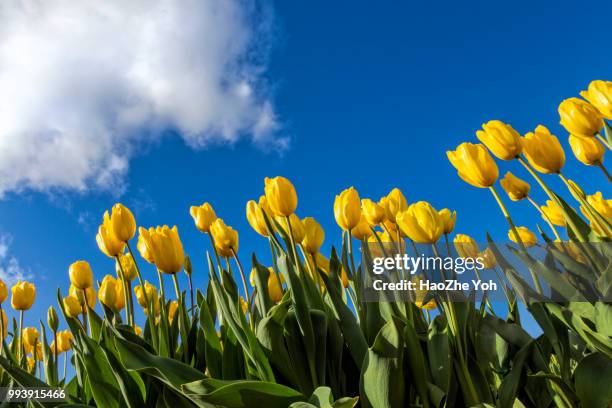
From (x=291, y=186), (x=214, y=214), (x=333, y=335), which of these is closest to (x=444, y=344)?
(x=333, y=335)

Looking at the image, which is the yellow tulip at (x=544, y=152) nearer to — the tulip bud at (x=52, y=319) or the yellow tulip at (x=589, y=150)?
the yellow tulip at (x=589, y=150)

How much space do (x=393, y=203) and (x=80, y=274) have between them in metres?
1.84

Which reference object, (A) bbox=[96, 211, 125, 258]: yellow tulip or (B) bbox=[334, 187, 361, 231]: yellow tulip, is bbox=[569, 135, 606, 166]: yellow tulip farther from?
(A) bbox=[96, 211, 125, 258]: yellow tulip

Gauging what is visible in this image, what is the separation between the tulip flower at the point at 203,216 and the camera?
281 centimetres

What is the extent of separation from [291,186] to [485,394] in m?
1.19

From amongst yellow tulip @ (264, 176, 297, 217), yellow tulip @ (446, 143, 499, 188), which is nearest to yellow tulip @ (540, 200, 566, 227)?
yellow tulip @ (446, 143, 499, 188)

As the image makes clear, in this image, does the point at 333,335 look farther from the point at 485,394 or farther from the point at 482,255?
the point at 482,255

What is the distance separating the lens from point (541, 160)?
2.48 m

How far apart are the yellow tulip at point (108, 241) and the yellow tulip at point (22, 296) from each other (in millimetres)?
1515

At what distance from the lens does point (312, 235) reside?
2594 mm

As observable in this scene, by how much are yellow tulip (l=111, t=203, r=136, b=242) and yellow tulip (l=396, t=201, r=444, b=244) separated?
1.29 m

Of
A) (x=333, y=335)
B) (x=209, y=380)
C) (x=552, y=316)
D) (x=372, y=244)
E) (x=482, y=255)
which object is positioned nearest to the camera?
(x=209, y=380)

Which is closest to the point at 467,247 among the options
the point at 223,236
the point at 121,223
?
the point at 223,236

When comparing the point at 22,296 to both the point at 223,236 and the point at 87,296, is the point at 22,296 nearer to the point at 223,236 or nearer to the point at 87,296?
the point at 87,296
